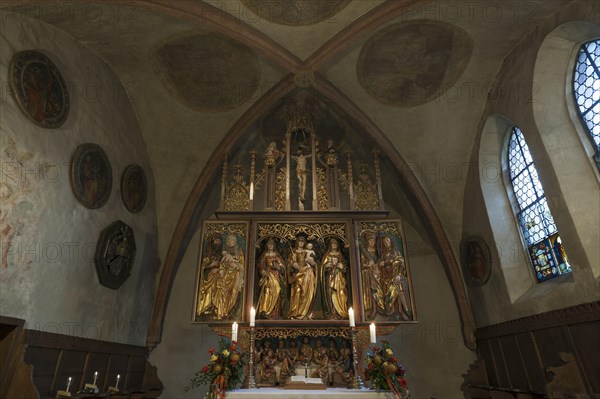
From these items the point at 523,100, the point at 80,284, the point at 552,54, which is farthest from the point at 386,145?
the point at 80,284

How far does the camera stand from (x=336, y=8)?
828cm

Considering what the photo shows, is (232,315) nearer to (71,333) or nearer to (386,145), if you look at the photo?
(71,333)

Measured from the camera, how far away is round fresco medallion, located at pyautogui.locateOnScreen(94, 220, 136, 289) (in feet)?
28.2

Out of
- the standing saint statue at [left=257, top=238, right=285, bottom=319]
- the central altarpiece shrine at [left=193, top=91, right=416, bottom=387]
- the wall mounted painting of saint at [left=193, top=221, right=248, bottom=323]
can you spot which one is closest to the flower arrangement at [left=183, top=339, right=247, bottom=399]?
the central altarpiece shrine at [left=193, top=91, right=416, bottom=387]

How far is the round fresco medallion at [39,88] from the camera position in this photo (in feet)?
21.0

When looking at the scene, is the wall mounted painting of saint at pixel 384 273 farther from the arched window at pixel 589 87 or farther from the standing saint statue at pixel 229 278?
the arched window at pixel 589 87

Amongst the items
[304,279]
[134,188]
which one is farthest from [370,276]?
[134,188]

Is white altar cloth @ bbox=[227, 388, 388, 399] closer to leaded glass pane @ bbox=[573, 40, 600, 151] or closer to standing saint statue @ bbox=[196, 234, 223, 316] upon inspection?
standing saint statue @ bbox=[196, 234, 223, 316]

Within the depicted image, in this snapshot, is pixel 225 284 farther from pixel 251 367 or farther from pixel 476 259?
pixel 476 259

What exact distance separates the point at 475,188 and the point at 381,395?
653 cm

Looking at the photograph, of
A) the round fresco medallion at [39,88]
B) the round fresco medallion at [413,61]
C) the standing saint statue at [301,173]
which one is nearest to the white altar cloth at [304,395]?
the standing saint statue at [301,173]

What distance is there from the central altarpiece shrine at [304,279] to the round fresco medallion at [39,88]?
3672 millimetres

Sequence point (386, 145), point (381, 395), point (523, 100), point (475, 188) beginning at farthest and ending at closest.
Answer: point (386, 145) < point (475, 188) < point (523, 100) < point (381, 395)

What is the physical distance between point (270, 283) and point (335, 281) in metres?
1.40
